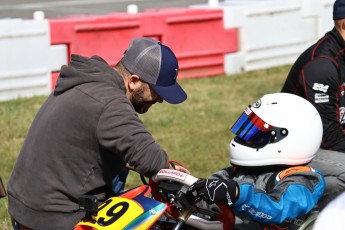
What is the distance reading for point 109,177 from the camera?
4977 mm

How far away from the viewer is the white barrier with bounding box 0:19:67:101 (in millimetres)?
10992

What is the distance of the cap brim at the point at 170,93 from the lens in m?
5.00

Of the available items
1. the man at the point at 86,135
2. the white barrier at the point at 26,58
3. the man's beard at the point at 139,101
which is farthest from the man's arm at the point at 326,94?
the white barrier at the point at 26,58

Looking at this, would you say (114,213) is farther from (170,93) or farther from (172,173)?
(170,93)

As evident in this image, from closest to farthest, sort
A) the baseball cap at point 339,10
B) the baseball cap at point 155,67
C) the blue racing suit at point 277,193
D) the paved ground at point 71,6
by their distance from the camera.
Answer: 1. the blue racing suit at point 277,193
2. the baseball cap at point 155,67
3. the baseball cap at point 339,10
4. the paved ground at point 71,6

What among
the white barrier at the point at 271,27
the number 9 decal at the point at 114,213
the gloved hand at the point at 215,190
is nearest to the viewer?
the gloved hand at the point at 215,190

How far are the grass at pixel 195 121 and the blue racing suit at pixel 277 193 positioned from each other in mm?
2342

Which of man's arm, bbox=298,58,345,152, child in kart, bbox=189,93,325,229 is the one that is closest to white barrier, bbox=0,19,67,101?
man's arm, bbox=298,58,345,152

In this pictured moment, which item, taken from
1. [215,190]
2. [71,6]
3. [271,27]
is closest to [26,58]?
[271,27]

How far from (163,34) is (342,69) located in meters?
5.81

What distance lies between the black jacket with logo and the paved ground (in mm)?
12450

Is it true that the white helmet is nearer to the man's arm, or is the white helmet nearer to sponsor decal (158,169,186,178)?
Answer: sponsor decal (158,169,186,178)

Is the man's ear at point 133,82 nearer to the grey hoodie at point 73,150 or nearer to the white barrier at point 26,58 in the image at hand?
the grey hoodie at point 73,150

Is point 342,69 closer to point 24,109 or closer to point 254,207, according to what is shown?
point 254,207
